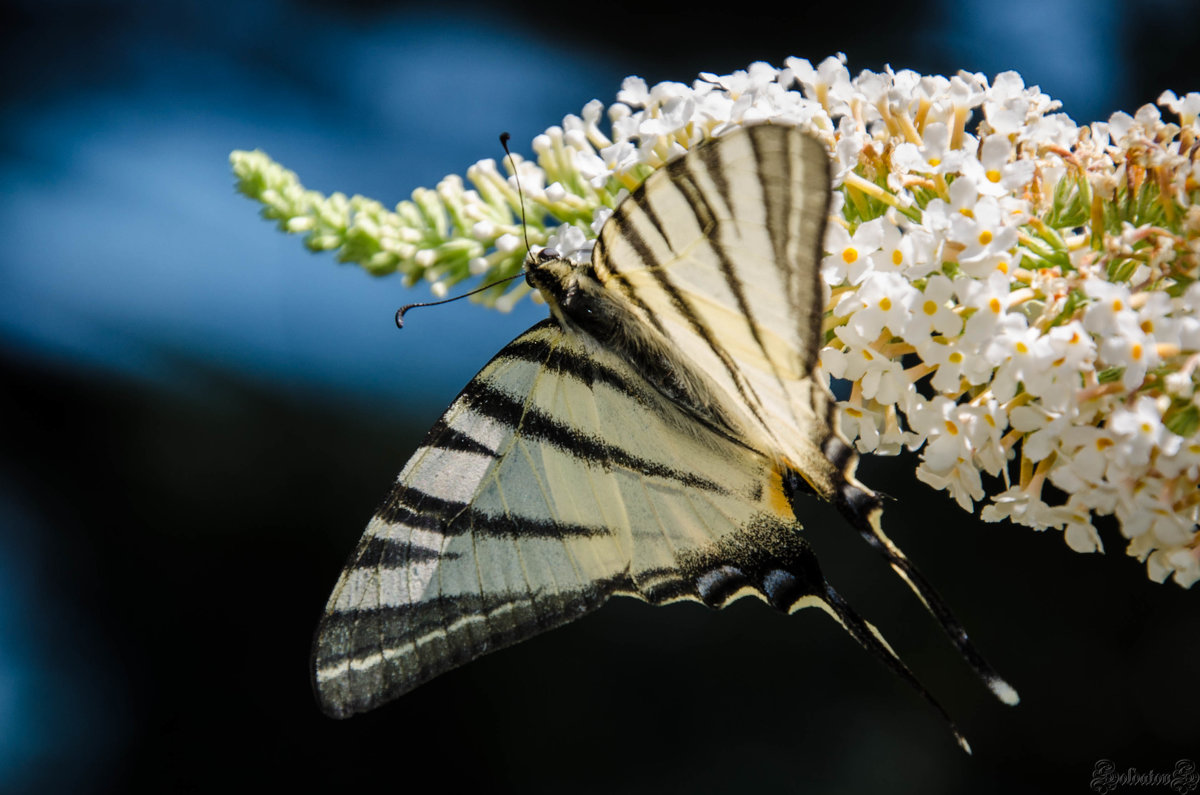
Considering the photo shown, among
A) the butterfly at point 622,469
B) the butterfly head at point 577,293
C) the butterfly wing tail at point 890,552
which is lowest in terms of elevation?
the butterfly wing tail at point 890,552

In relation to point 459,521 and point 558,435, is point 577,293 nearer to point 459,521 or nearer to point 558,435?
point 558,435

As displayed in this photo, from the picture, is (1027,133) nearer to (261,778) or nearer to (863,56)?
(863,56)

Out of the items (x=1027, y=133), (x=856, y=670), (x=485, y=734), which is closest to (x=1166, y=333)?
(x=1027, y=133)

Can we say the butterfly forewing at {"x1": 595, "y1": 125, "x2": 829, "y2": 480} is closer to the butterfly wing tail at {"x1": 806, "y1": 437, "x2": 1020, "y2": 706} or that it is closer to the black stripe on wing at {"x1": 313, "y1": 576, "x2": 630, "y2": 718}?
the butterfly wing tail at {"x1": 806, "y1": 437, "x2": 1020, "y2": 706}

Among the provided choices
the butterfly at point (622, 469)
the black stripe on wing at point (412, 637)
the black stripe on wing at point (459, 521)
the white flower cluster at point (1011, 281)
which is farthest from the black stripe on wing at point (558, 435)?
the white flower cluster at point (1011, 281)

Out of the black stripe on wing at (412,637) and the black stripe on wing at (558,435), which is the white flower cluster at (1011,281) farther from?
the black stripe on wing at (412,637)

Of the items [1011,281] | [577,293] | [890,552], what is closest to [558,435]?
[577,293]

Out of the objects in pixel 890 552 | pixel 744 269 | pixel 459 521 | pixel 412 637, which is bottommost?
pixel 890 552

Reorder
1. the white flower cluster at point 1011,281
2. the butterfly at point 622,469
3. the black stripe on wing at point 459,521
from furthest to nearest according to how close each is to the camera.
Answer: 1. the black stripe on wing at point 459,521
2. the butterfly at point 622,469
3. the white flower cluster at point 1011,281
